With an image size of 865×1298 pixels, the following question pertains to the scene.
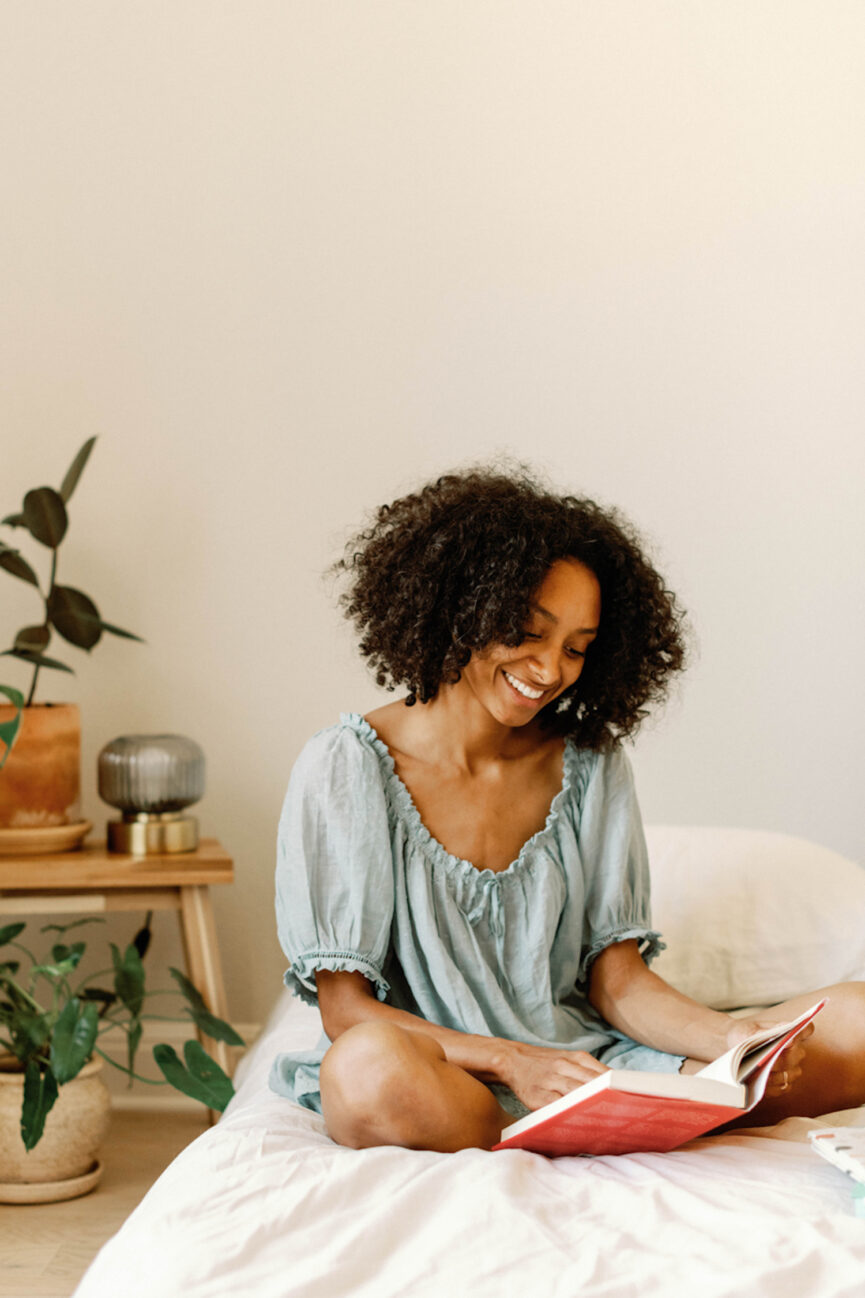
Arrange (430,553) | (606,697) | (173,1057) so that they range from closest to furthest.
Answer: (430,553) → (606,697) → (173,1057)

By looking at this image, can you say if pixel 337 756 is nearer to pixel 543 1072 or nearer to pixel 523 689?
pixel 523 689

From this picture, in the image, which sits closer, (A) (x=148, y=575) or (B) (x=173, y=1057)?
(B) (x=173, y=1057)

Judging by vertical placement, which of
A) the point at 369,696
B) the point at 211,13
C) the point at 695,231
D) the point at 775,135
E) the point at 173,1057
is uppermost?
the point at 211,13

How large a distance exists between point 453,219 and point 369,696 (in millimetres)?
925

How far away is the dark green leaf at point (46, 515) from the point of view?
2.13m

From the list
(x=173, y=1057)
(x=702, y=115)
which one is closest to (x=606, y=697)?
(x=173, y=1057)

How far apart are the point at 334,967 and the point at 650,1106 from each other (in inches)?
15.9

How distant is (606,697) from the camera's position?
1.57 meters

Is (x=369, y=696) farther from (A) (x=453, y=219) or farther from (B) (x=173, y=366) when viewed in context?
(A) (x=453, y=219)

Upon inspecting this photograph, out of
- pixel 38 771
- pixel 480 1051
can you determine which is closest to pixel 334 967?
pixel 480 1051

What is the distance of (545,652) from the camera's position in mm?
1423

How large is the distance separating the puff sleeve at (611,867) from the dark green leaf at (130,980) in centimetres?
80

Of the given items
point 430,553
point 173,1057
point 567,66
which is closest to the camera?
point 430,553

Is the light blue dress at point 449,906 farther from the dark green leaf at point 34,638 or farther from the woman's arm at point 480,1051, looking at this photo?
the dark green leaf at point 34,638
